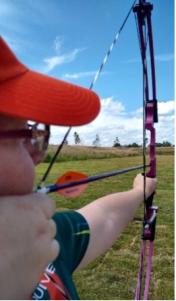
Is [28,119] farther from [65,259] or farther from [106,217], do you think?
[106,217]

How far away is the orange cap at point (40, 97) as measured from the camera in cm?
66

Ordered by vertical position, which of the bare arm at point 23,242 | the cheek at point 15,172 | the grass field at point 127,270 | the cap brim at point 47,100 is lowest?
the grass field at point 127,270

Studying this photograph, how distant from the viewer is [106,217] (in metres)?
1.31

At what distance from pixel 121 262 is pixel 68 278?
2.57 metres

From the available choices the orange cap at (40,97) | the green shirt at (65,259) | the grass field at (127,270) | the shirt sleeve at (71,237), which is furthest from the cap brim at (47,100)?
the grass field at (127,270)

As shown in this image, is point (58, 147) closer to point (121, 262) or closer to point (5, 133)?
point (5, 133)

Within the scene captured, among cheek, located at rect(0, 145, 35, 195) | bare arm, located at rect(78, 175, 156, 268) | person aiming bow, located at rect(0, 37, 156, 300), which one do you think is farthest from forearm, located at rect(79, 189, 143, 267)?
cheek, located at rect(0, 145, 35, 195)

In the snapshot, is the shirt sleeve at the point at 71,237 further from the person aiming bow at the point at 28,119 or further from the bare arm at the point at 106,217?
the person aiming bow at the point at 28,119

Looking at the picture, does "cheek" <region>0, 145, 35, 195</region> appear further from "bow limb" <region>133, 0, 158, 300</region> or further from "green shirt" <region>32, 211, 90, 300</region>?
"bow limb" <region>133, 0, 158, 300</region>

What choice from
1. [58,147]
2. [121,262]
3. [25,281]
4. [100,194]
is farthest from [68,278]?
[100,194]

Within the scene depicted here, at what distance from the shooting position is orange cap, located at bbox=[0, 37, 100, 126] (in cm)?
66

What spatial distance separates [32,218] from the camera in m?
0.62

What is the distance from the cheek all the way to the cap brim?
6 cm

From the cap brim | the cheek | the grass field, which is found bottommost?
the grass field
